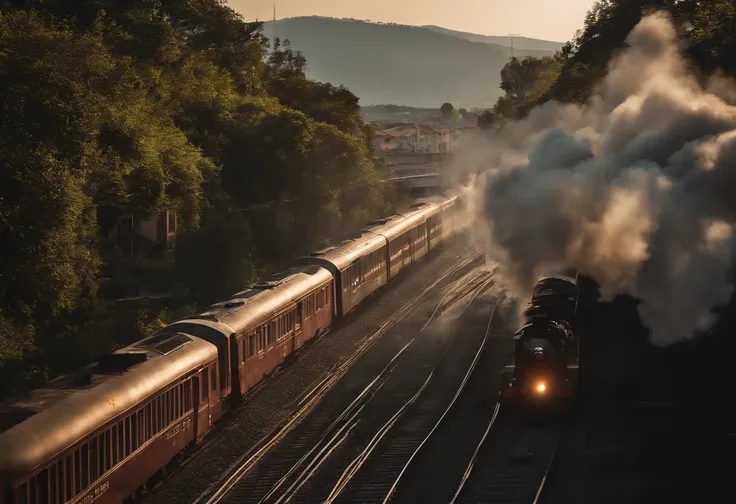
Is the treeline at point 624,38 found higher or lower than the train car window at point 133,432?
higher

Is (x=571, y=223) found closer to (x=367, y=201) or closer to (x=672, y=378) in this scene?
(x=672, y=378)

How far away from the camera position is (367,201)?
70.9m

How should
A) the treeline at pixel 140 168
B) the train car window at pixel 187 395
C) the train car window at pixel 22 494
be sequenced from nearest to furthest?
1. the train car window at pixel 22 494
2. the train car window at pixel 187 395
3. the treeline at pixel 140 168

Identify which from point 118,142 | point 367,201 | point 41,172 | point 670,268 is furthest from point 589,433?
point 367,201

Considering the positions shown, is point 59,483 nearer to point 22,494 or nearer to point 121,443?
point 22,494

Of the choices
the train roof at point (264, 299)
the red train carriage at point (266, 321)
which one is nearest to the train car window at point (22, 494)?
the red train carriage at point (266, 321)

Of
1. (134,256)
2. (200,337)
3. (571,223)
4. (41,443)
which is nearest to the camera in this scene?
(41,443)

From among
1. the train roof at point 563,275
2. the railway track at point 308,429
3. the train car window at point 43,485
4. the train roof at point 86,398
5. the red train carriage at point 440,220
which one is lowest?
the railway track at point 308,429

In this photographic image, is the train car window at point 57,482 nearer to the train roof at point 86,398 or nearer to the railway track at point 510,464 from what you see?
the train roof at point 86,398

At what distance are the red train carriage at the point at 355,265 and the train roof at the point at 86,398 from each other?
15.5 m

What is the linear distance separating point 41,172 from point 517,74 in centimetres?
10236

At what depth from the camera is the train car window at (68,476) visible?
1656cm

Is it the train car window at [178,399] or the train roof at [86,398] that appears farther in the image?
the train car window at [178,399]

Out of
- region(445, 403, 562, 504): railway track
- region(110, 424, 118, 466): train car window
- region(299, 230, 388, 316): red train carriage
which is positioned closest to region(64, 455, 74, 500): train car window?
region(110, 424, 118, 466): train car window
